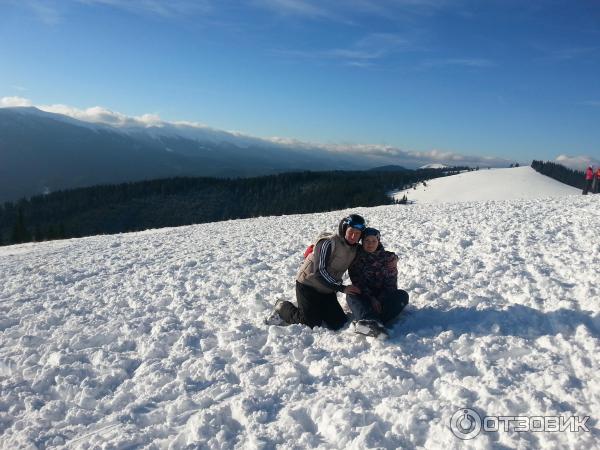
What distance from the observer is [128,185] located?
506 feet

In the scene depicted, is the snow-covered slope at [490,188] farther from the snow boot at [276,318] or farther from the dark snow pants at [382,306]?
the snow boot at [276,318]

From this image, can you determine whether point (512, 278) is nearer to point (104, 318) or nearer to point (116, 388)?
point (116, 388)

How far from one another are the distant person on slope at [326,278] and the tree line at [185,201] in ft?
374

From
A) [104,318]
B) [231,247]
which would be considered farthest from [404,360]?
[231,247]

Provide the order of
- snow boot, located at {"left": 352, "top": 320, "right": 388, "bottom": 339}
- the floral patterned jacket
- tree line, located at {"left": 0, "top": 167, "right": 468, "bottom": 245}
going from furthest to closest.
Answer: tree line, located at {"left": 0, "top": 167, "right": 468, "bottom": 245} < the floral patterned jacket < snow boot, located at {"left": 352, "top": 320, "right": 388, "bottom": 339}

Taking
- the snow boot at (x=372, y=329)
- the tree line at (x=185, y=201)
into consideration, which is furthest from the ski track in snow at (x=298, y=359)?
the tree line at (x=185, y=201)

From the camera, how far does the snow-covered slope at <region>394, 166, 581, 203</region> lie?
110869mm

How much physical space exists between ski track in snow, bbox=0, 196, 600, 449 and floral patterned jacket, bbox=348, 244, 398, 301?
0.76 meters

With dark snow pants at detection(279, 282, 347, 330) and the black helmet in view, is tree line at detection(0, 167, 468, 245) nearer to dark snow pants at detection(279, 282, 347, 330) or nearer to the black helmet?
dark snow pants at detection(279, 282, 347, 330)

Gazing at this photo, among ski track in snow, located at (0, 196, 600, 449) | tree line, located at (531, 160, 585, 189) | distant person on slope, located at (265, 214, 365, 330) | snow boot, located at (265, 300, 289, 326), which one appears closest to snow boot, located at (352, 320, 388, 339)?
ski track in snow, located at (0, 196, 600, 449)

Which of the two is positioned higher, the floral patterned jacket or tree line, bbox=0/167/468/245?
the floral patterned jacket

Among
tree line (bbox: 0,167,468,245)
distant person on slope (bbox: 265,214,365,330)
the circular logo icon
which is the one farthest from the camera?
tree line (bbox: 0,167,468,245)

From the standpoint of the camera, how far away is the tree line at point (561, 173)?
126m

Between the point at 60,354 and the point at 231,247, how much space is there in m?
9.65
